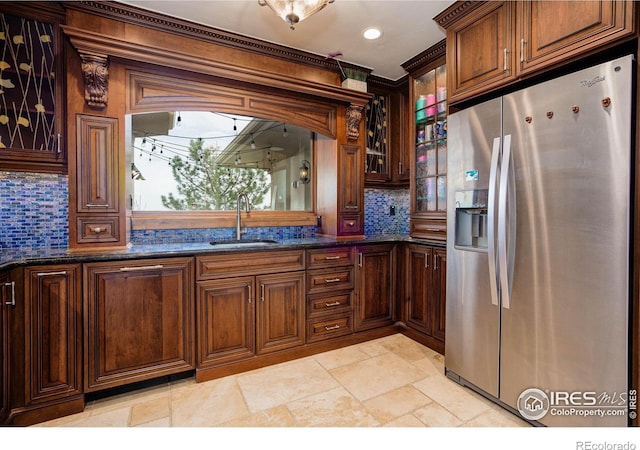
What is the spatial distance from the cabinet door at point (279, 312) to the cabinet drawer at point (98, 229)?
1.05 meters

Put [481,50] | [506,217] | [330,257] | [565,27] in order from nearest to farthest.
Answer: [565,27] < [506,217] < [481,50] < [330,257]

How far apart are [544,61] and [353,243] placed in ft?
5.84

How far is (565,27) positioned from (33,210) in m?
3.46

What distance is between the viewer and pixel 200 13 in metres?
2.37

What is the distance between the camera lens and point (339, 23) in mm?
2488

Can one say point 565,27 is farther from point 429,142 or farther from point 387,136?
point 387,136

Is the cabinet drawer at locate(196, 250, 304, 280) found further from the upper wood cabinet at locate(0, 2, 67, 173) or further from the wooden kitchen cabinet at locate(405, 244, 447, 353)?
the upper wood cabinet at locate(0, 2, 67, 173)

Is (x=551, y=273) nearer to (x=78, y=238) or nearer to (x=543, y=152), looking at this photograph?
(x=543, y=152)

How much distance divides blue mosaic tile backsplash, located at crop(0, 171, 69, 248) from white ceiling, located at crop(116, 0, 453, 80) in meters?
1.44

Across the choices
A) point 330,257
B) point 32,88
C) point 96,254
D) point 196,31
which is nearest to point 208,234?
point 96,254

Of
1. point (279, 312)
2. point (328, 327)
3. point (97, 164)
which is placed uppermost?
point (97, 164)

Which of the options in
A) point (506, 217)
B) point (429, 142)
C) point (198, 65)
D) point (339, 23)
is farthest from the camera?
point (429, 142)

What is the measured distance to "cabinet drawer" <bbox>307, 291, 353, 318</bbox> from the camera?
8.69 ft
